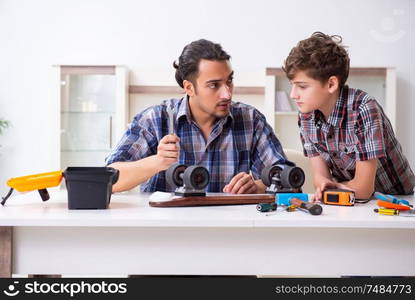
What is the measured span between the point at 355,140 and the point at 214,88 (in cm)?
60

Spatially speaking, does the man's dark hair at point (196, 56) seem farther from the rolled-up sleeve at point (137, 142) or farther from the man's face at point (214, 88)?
the rolled-up sleeve at point (137, 142)

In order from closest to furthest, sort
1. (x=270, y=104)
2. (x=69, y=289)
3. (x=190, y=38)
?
(x=69, y=289) → (x=270, y=104) → (x=190, y=38)

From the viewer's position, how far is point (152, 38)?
4.77 metres

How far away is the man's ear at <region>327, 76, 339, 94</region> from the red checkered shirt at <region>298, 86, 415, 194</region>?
0.03 m

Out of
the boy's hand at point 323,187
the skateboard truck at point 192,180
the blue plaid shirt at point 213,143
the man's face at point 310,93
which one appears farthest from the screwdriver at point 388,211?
the blue plaid shirt at point 213,143

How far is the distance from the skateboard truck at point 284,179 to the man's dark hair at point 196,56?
0.65 metres

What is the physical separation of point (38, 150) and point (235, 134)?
300cm

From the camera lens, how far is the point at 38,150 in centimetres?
482

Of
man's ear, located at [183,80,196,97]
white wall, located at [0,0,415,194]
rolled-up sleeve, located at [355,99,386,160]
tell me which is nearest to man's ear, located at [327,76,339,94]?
rolled-up sleeve, located at [355,99,386,160]

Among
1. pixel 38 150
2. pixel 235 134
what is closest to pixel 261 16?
pixel 38 150

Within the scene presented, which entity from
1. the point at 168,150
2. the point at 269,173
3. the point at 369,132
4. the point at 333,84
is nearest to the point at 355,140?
the point at 369,132

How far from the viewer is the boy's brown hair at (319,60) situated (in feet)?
6.68


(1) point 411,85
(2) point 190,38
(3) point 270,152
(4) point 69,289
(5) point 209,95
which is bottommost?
(4) point 69,289

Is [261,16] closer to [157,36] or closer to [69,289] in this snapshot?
[157,36]
